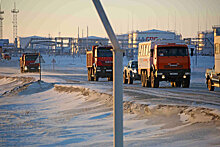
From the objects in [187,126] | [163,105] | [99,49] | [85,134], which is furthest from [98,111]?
[99,49]

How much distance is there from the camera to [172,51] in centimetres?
2681

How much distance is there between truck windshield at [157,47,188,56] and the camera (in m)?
26.7

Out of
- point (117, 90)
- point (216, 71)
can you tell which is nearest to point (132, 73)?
point (216, 71)

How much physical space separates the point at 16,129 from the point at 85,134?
10.7 feet

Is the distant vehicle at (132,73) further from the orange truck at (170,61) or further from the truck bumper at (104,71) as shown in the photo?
the orange truck at (170,61)

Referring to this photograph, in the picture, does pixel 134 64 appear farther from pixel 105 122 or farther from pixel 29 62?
pixel 29 62

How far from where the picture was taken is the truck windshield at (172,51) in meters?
26.7

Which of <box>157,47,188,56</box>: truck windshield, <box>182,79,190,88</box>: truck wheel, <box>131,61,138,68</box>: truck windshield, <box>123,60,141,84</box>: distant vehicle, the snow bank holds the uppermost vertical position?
<box>157,47,188,56</box>: truck windshield

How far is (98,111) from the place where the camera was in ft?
63.4

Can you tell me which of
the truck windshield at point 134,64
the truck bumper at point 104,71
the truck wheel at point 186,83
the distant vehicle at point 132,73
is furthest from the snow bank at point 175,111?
the truck bumper at point 104,71

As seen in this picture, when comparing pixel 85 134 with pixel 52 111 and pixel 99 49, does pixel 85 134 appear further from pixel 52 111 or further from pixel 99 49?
pixel 99 49

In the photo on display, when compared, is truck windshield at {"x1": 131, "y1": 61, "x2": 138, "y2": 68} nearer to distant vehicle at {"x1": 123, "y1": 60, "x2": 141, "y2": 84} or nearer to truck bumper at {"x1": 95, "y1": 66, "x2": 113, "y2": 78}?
distant vehicle at {"x1": 123, "y1": 60, "x2": 141, "y2": 84}

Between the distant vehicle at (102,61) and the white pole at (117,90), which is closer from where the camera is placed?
the white pole at (117,90)

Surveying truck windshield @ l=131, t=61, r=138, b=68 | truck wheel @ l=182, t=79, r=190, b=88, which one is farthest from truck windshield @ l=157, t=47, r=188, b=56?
truck windshield @ l=131, t=61, r=138, b=68
